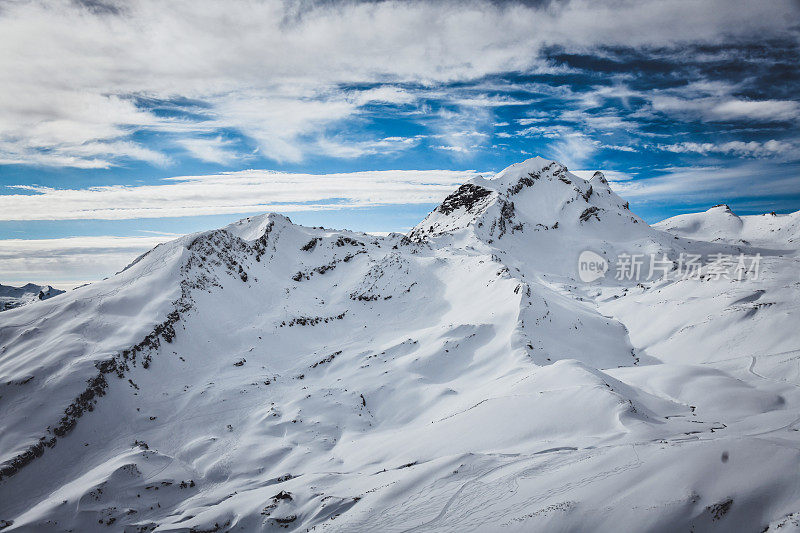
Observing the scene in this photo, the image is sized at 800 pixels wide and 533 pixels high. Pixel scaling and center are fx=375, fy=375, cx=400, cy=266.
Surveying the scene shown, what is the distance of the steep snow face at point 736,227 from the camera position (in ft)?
282

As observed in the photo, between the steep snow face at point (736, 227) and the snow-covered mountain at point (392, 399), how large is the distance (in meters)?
49.8

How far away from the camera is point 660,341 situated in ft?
127

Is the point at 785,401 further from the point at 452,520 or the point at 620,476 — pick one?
the point at 452,520

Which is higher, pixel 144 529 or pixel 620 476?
pixel 620 476

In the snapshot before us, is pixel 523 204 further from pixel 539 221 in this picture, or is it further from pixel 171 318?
pixel 171 318

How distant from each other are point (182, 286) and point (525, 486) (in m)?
39.4

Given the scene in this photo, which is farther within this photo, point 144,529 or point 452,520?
point 144,529

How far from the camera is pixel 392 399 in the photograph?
29859 mm

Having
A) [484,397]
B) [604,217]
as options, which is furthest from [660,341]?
[604,217]

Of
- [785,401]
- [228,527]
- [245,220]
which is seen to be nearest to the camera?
[228,527]

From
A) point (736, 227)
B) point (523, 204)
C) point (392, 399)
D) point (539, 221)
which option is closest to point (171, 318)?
point (392, 399)

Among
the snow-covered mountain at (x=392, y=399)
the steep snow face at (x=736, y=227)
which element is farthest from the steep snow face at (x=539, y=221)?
the steep snow face at (x=736, y=227)

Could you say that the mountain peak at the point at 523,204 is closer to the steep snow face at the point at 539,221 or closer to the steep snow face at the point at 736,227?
the steep snow face at the point at 539,221

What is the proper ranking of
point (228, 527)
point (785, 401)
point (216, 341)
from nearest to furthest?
1. point (228, 527)
2. point (785, 401)
3. point (216, 341)
